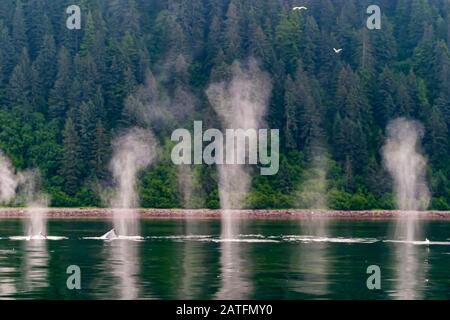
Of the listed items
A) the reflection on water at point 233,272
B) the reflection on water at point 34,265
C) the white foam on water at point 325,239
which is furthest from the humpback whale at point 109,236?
the white foam on water at point 325,239

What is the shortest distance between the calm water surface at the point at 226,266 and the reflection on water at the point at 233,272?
82 mm

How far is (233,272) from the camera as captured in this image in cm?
8825

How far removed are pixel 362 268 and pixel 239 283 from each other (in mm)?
16243

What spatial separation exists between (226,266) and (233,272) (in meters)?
5.10

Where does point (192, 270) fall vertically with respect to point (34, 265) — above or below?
below

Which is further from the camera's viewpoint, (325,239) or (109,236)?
(325,239)

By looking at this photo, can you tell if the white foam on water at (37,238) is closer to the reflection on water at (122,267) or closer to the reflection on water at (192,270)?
the reflection on water at (122,267)

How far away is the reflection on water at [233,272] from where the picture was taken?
74.1 metres

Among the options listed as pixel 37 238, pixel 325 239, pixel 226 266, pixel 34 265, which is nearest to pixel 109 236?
pixel 37 238

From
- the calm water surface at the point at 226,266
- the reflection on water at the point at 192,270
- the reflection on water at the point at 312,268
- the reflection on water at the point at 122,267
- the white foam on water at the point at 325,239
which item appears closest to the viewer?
the reflection on water at the point at 122,267

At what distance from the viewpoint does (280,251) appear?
110500 millimetres

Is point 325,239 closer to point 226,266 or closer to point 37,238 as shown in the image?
point 37,238
